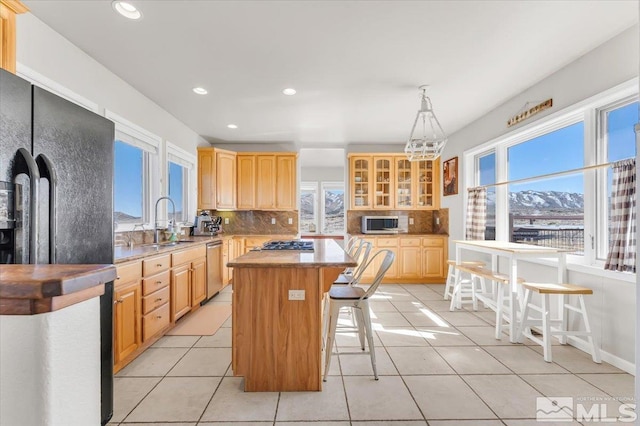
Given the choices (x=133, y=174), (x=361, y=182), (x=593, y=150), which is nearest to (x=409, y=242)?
(x=361, y=182)

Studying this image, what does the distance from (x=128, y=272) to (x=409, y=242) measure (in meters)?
4.22

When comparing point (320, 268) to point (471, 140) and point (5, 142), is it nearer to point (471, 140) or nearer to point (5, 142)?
point (5, 142)

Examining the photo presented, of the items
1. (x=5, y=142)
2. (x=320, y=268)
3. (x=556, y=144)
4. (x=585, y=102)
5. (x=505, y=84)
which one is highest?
(x=505, y=84)

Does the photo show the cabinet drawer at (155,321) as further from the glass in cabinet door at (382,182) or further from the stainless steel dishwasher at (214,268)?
the glass in cabinet door at (382,182)

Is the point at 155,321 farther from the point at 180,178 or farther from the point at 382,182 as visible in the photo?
the point at 382,182

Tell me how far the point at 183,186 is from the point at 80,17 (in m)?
2.92

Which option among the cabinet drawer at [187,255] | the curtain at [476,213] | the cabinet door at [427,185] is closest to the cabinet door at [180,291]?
the cabinet drawer at [187,255]

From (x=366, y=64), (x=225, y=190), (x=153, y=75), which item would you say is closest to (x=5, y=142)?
(x=153, y=75)

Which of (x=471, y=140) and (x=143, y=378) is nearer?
(x=143, y=378)

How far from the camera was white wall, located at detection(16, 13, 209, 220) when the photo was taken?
213cm

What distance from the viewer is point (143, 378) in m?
2.25

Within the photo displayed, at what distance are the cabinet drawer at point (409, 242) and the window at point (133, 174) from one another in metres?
3.81

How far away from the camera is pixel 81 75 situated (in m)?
2.58

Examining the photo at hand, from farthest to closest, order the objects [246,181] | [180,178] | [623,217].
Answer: [246,181] → [180,178] → [623,217]
